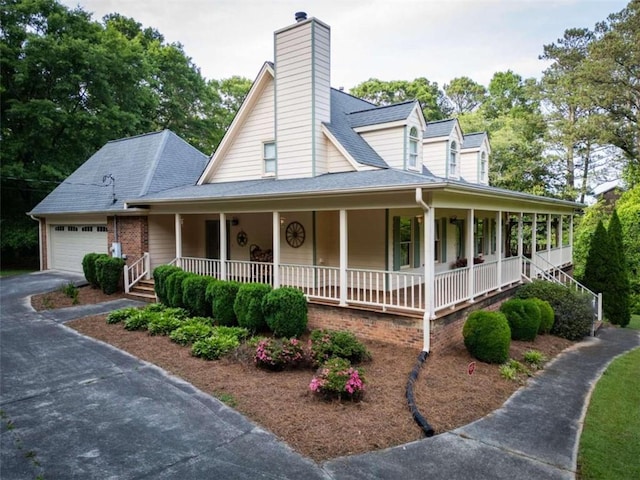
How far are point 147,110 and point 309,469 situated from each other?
30916mm

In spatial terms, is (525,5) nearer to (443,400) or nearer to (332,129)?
(332,129)

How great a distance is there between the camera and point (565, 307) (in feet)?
40.4

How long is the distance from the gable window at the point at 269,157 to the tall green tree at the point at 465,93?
37.9m

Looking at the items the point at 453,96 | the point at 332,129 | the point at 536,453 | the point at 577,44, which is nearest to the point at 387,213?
the point at 332,129

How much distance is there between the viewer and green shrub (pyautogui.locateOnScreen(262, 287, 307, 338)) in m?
9.38

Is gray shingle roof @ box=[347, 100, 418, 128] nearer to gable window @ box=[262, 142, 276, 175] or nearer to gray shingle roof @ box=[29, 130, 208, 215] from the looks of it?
gable window @ box=[262, 142, 276, 175]

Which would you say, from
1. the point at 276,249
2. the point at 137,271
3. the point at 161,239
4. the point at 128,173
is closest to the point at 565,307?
the point at 276,249

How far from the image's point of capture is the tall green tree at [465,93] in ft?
152

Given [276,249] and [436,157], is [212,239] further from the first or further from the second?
[436,157]

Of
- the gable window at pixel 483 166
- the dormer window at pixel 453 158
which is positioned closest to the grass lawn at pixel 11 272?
the dormer window at pixel 453 158

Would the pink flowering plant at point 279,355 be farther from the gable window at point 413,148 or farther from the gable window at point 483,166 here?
the gable window at point 483,166

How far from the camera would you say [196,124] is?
33.3 meters

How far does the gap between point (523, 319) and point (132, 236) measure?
12.9 metres

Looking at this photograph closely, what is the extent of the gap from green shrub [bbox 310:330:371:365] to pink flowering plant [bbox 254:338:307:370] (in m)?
0.30
